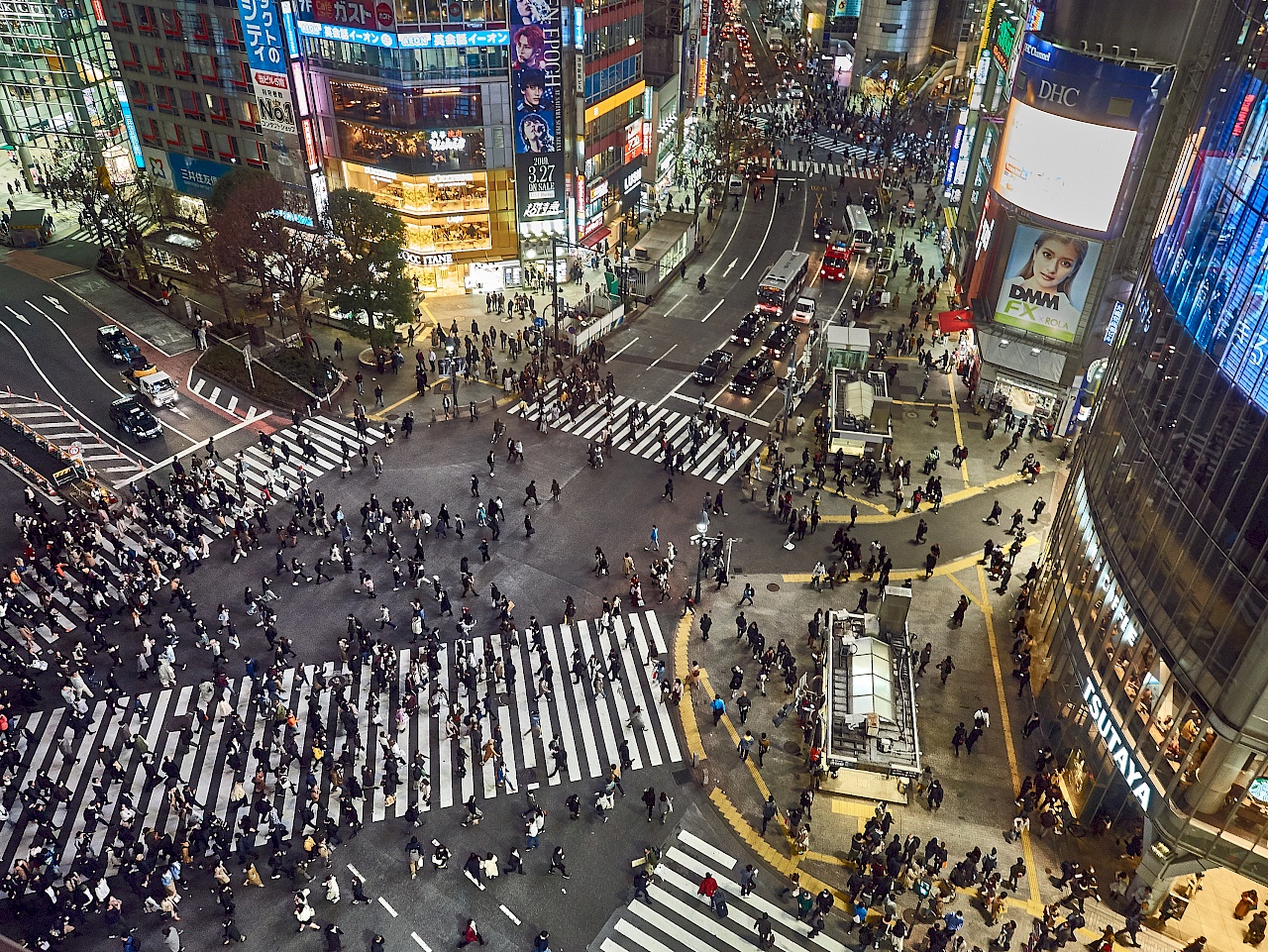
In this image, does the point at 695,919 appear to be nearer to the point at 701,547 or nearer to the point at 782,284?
the point at 701,547

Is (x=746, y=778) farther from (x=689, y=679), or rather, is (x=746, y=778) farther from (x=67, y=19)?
(x=67, y=19)

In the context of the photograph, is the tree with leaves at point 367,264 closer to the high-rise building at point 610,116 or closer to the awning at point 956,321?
the high-rise building at point 610,116

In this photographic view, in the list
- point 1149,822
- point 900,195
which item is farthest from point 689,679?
point 900,195

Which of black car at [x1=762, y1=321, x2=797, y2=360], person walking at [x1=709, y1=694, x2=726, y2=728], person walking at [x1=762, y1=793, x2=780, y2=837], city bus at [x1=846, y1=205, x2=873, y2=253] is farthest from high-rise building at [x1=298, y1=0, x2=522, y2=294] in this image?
person walking at [x1=762, y1=793, x2=780, y2=837]

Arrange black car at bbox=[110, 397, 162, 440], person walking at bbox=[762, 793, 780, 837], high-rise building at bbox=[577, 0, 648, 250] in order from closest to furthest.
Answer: person walking at bbox=[762, 793, 780, 837] → black car at bbox=[110, 397, 162, 440] → high-rise building at bbox=[577, 0, 648, 250]

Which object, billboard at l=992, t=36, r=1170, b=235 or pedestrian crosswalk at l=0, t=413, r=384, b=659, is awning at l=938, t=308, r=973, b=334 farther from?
pedestrian crosswalk at l=0, t=413, r=384, b=659

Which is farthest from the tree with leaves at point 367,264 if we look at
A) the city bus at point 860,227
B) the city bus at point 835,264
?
the city bus at point 860,227
